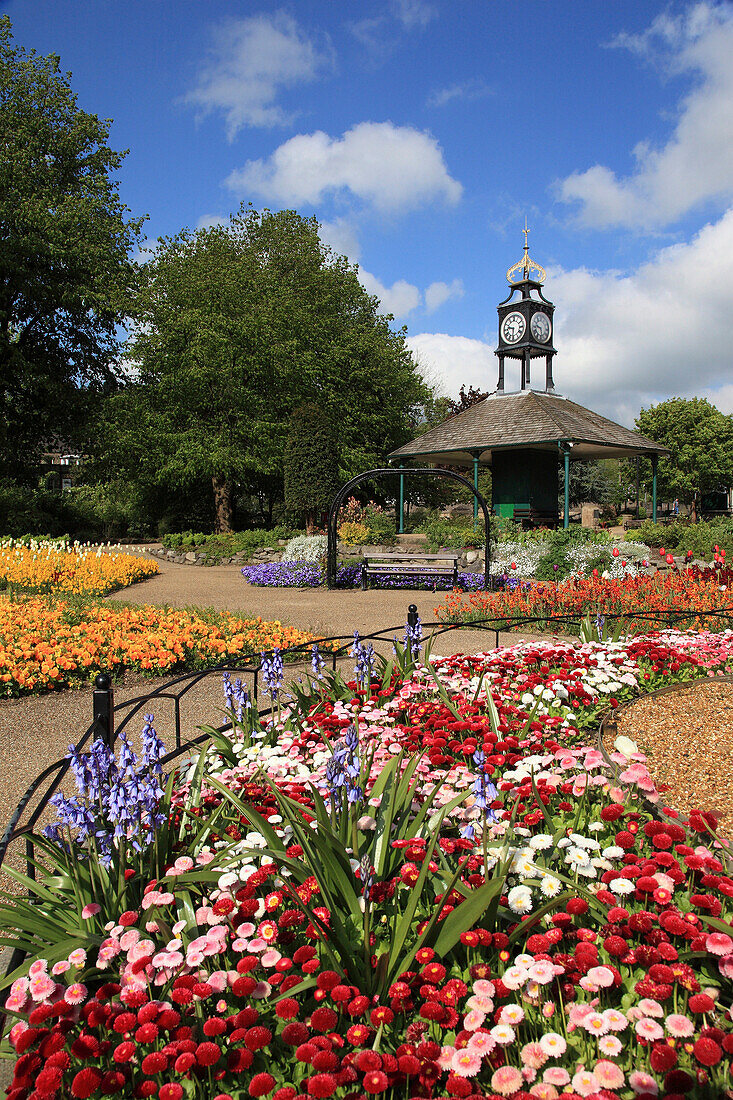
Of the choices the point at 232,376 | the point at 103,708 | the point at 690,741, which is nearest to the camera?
the point at 103,708

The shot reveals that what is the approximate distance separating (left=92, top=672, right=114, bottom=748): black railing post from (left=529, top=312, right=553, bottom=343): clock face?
20977 millimetres

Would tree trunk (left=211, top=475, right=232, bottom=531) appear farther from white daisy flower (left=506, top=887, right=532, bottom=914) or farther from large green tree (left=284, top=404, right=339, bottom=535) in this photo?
white daisy flower (left=506, top=887, right=532, bottom=914)

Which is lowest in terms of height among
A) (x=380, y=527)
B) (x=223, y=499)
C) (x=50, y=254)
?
(x=380, y=527)

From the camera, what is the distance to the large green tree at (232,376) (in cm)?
2381

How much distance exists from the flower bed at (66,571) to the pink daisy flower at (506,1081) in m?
10.0

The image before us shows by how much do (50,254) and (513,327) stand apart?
1511cm

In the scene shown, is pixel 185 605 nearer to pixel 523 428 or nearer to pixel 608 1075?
pixel 608 1075

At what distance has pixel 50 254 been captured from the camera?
22.6 m

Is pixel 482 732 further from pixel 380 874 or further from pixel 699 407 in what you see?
pixel 699 407

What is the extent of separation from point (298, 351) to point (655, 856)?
2722 centimetres

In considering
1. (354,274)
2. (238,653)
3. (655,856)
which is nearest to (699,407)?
(354,274)

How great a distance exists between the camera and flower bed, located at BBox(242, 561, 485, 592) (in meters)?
13.1

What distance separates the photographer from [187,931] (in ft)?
6.76

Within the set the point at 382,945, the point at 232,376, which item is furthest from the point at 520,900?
the point at 232,376
